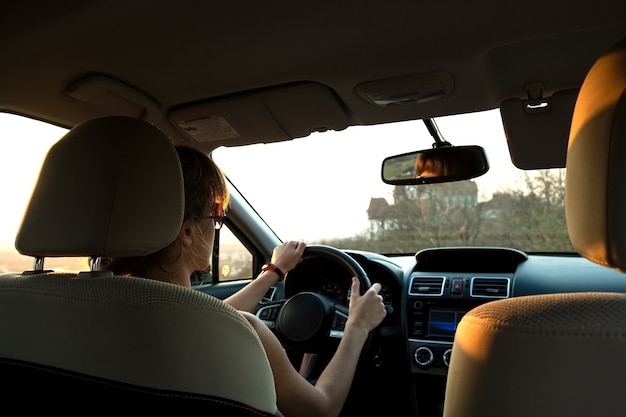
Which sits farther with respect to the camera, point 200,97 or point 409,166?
point 409,166

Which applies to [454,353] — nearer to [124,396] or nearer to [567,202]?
[567,202]

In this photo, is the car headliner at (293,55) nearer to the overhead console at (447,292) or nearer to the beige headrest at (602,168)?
the overhead console at (447,292)

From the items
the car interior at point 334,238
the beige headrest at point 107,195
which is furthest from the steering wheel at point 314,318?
the beige headrest at point 107,195

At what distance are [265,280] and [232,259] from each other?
1.42 metres

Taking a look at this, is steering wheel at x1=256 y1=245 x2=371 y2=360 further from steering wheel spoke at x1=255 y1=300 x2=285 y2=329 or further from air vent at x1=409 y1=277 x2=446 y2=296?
air vent at x1=409 y1=277 x2=446 y2=296

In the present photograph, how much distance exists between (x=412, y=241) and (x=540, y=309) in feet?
13.1

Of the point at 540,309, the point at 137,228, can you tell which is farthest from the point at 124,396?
the point at 540,309

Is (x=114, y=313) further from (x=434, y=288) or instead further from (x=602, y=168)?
(x=434, y=288)

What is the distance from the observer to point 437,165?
3576mm

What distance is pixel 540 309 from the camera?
3.77ft

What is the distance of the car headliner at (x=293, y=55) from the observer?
2174 millimetres

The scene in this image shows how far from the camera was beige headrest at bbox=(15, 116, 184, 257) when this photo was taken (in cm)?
162

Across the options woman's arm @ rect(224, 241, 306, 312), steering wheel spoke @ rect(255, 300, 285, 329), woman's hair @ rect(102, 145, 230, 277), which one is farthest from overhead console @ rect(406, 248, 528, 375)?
woman's hair @ rect(102, 145, 230, 277)

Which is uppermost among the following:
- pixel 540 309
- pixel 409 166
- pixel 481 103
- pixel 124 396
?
pixel 481 103
